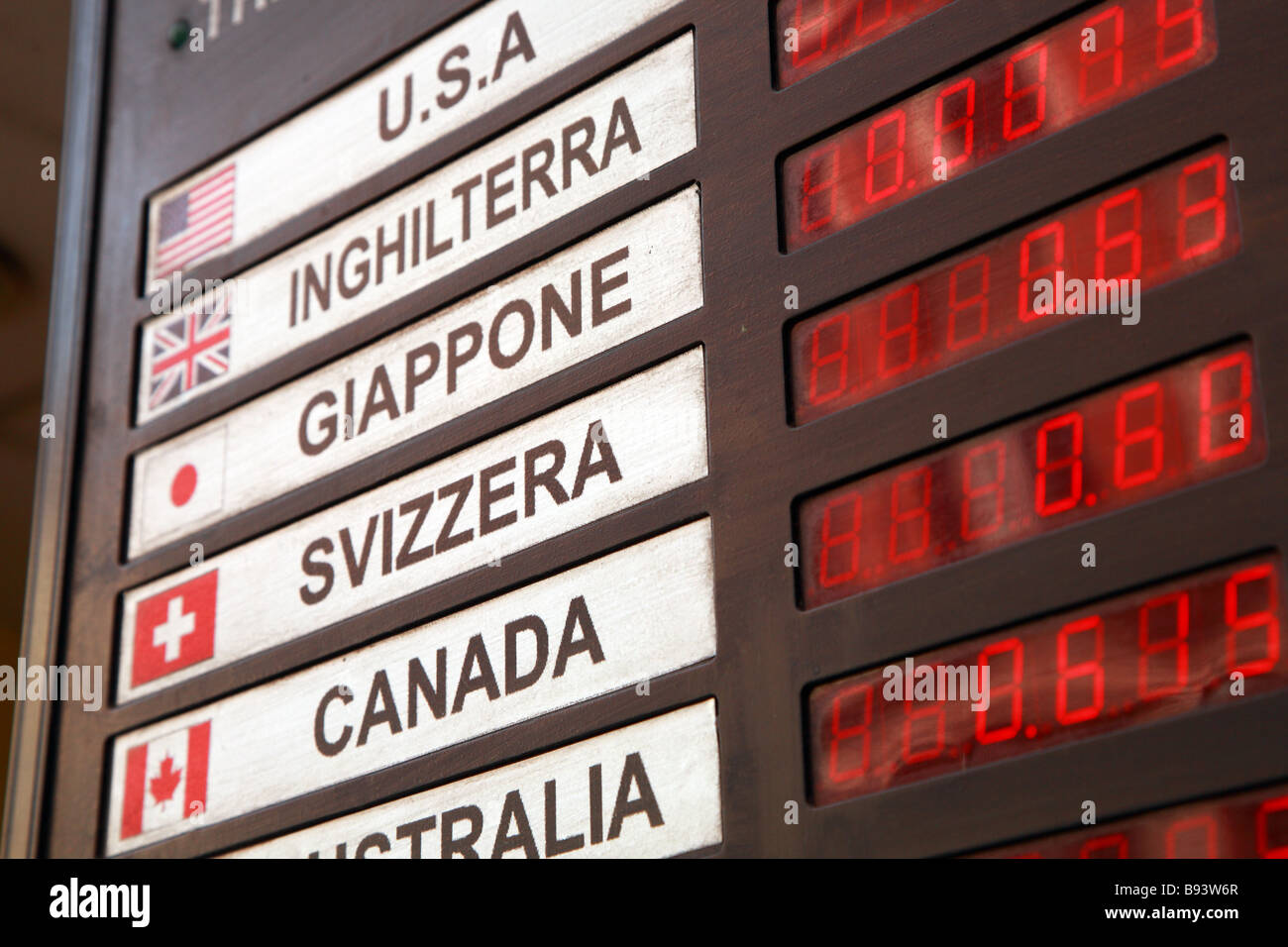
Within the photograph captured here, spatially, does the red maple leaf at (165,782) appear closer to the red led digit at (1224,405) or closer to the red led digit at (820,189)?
the red led digit at (820,189)

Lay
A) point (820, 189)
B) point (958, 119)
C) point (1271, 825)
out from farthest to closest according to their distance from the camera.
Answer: point (820, 189), point (958, 119), point (1271, 825)

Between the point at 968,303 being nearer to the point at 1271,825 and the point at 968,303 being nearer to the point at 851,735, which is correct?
the point at 851,735

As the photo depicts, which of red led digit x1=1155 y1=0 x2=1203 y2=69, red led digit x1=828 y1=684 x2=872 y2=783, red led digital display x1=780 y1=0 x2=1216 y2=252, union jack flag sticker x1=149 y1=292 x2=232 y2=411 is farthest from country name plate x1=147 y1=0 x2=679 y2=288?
red led digit x1=828 y1=684 x2=872 y2=783

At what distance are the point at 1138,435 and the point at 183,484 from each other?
219 cm

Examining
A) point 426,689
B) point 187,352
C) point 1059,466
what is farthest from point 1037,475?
point 187,352

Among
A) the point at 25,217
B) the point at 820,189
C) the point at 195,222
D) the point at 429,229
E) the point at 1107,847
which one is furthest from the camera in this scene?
the point at 25,217

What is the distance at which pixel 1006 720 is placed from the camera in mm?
2512

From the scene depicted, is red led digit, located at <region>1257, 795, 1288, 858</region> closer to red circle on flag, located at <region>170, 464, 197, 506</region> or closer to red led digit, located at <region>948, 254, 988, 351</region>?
red led digit, located at <region>948, 254, 988, 351</region>

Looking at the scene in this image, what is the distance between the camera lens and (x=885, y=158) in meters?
2.89

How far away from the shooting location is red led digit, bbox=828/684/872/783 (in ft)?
8.70

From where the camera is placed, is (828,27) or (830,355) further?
(828,27)

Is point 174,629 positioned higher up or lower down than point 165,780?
higher up

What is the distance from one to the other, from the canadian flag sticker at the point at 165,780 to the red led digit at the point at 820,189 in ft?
5.39
